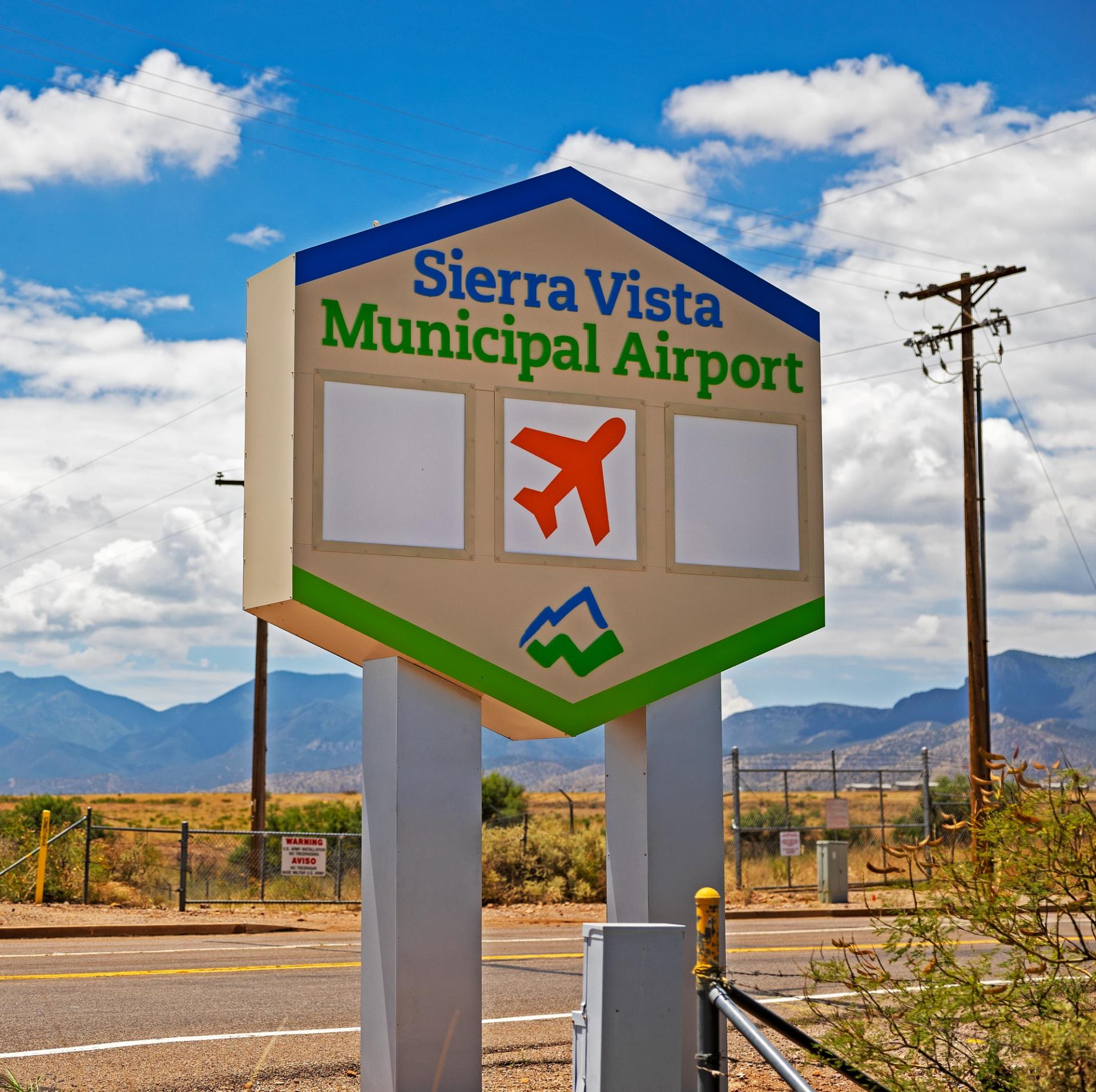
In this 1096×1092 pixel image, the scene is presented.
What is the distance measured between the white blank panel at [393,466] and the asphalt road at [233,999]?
3.82 m

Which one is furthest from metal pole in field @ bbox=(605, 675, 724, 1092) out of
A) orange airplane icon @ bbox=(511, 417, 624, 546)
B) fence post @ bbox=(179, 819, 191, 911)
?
fence post @ bbox=(179, 819, 191, 911)

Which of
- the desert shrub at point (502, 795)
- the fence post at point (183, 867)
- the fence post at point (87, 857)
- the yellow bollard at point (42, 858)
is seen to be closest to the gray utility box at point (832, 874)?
the fence post at point (183, 867)

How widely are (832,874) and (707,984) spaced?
2052 cm

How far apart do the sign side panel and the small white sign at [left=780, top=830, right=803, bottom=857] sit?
1933 centimetres

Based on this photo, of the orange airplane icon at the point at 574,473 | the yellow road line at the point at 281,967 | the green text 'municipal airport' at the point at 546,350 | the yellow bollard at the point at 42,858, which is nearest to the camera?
the green text 'municipal airport' at the point at 546,350

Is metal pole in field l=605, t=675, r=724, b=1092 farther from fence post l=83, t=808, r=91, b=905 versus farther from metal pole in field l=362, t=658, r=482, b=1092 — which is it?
fence post l=83, t=808, r=91, b=905

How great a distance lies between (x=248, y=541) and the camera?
789 cm

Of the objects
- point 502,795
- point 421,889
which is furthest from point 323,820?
point 421,889

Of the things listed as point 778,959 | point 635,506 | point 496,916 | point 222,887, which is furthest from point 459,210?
point 222,887

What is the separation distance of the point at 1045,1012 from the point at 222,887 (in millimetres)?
24013

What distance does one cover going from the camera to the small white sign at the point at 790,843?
83.2 feet

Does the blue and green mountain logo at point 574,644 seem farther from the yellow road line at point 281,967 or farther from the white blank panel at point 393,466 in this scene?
the yellow road line at point 281,967

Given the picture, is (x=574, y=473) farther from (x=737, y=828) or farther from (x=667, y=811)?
(x=737, y=828)

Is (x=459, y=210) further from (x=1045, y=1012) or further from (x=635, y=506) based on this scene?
(x=1045, y=1012)
